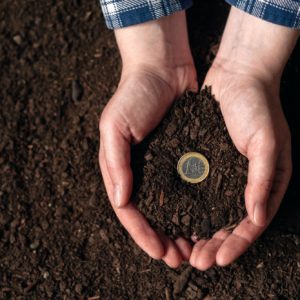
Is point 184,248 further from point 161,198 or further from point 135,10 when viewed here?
point 135,10

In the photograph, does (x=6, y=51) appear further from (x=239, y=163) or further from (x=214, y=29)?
(x=239, y=163)

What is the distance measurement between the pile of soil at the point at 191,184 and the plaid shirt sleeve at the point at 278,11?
50cm

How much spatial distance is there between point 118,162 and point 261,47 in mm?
999

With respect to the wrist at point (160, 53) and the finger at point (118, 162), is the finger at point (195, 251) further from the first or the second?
the wrist at point (160, 53)

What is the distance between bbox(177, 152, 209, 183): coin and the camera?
8.00ft

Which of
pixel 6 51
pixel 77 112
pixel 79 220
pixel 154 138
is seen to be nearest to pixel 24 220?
pixel 79 220

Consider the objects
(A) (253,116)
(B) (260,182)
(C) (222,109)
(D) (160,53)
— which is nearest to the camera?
(B) (260,182)

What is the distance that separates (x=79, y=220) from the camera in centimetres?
269

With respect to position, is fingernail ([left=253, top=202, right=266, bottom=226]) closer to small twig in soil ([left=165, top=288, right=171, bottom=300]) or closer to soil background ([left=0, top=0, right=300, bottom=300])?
soil background ([left=0, top=0, right=300, bottom=300])

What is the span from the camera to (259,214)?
2.13 meters

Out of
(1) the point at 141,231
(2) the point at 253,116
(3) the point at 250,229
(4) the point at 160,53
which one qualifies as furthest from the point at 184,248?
(4) the point at 160,53

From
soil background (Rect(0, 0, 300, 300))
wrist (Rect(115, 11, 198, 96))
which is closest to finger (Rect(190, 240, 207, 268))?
soil background (Rect(0, 0, 300, 300))

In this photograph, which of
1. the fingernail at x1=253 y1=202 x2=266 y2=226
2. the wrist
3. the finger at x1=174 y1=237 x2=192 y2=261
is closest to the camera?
the fingernail at x1=253 y1=202 x2=266 y2=226

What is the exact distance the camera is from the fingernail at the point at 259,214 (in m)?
2.12
